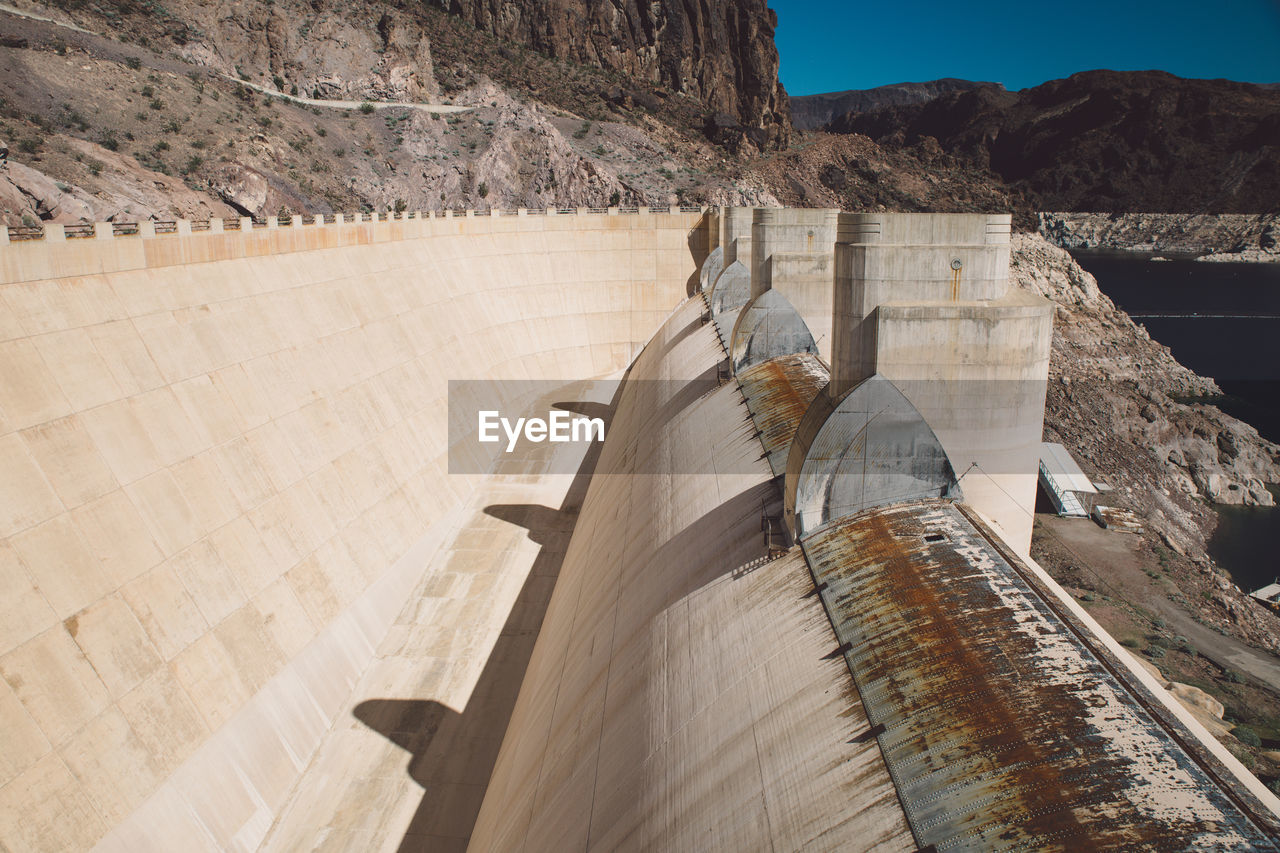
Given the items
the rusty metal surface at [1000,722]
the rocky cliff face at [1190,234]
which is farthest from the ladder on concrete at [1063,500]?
the rocky cliff face at [1190,234]


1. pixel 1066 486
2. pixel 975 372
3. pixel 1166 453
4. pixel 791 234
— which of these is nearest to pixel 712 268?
pixel 791 234

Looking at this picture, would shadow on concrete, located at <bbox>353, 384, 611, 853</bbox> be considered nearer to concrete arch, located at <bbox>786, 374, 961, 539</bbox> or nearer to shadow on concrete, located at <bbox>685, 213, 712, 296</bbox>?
concrete arch, located at <bbox>786, 374, 961, 539</bbox>

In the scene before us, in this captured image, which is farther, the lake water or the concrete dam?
the lake water

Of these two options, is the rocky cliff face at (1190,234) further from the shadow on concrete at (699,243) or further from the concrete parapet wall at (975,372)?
the concrete parapet wall at (975,372)

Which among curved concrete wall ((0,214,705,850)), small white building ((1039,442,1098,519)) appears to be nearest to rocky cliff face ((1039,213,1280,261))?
small white building ((1039,442,1098,519))

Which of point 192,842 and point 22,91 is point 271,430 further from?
point 22,91

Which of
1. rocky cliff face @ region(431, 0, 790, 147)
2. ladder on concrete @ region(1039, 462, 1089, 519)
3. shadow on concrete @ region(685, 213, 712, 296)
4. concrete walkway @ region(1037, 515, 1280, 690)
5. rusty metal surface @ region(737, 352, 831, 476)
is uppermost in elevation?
rocky cliff face @ region(431, 0, 790, 147)

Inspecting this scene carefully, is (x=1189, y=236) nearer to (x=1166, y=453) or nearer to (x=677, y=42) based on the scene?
(x=677, y=42)
